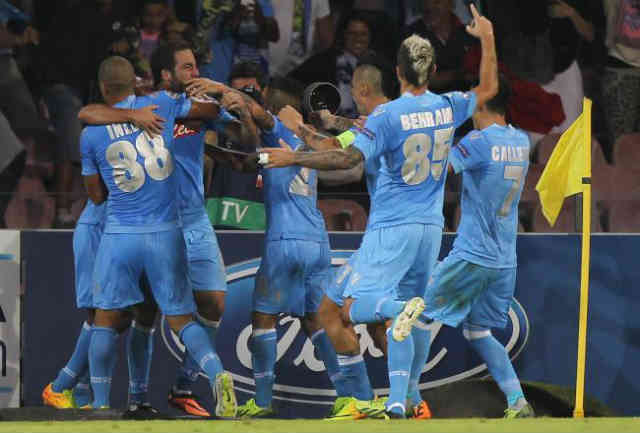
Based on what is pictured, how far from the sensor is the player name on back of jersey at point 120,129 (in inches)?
308

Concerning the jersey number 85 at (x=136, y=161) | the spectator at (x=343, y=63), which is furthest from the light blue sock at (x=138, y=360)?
the spectator at (x=343, y=63)

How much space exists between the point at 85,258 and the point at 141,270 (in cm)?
57

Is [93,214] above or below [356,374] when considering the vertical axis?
above

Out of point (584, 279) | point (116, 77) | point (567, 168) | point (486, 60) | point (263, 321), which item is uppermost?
point (486, 60)

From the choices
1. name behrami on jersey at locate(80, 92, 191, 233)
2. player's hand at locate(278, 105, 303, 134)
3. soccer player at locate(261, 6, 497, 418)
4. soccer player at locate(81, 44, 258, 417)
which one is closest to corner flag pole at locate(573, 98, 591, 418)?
soccer player at locate(261, 6, 497, 418)

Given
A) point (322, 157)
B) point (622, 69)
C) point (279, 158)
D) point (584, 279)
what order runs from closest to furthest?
point (279, 158), point (322, 157), point (584, 279), point (622, 69)

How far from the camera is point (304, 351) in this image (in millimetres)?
8477

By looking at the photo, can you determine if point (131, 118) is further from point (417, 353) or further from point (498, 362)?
point (498, 362)

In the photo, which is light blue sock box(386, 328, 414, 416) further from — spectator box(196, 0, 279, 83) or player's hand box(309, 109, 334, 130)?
spectator box(196, 0, 279, 83)

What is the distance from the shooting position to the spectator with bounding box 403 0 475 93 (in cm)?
1023

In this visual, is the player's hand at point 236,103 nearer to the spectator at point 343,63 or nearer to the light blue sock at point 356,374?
the light blue sock at point 356,374

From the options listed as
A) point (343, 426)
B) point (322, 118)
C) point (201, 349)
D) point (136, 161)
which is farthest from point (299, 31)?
point (343, 426)

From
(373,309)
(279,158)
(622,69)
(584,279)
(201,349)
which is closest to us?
(279,158)

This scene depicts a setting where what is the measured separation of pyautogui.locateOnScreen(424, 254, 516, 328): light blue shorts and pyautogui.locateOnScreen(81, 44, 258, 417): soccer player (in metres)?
1.39
